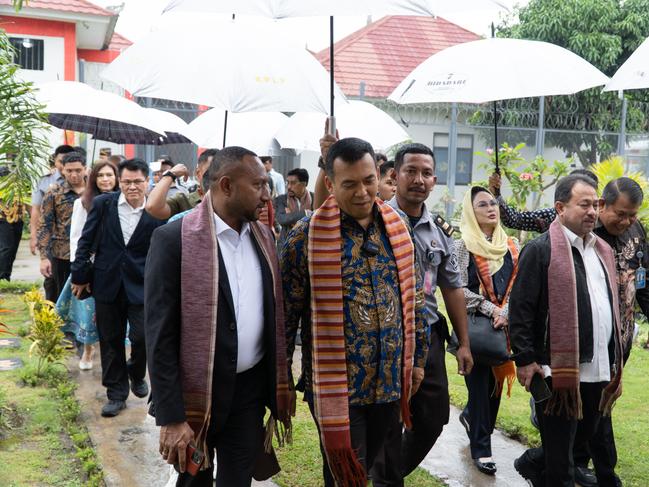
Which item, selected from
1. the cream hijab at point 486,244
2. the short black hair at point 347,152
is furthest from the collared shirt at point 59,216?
the short black hair at point 347,152

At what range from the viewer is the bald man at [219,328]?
10.8 ft

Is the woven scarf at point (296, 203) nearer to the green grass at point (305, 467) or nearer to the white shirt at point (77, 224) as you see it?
the white shirt at point (77, 224)

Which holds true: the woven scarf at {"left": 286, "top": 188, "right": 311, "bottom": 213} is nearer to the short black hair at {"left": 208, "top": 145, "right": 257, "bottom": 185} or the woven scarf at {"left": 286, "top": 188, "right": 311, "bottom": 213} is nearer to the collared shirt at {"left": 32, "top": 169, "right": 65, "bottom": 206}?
the collared shirt at {"left": 32, "top": 169, "right": 65, "bottom": 206}

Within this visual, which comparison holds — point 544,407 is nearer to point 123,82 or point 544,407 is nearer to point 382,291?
point 382,291

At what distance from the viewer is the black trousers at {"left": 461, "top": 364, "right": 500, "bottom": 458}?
5.32m

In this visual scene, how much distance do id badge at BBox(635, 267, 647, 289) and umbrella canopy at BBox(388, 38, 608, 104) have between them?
4.32 feet

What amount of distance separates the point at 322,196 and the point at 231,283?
89cm

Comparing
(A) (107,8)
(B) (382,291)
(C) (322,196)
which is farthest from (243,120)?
(A) (107,8)

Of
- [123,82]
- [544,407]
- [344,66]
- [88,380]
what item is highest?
[344,66]

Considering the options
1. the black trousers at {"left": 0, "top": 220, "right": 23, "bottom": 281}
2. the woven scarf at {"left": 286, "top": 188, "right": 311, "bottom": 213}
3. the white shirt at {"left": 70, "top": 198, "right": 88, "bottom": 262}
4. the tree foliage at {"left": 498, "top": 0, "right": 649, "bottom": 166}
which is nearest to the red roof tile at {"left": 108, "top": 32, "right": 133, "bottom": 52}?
the tree foliage at {"left": 498, "top": 0, "right": 649, "bottom": 166}

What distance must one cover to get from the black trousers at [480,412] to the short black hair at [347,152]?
228 centimetres

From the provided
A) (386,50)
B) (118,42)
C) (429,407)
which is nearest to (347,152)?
(429,407)

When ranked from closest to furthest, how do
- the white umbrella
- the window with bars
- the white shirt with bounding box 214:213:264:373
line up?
the white shirt with bounding box 214:213:264:373 → the white umbrella → the window with bars

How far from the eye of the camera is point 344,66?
2353 cm
